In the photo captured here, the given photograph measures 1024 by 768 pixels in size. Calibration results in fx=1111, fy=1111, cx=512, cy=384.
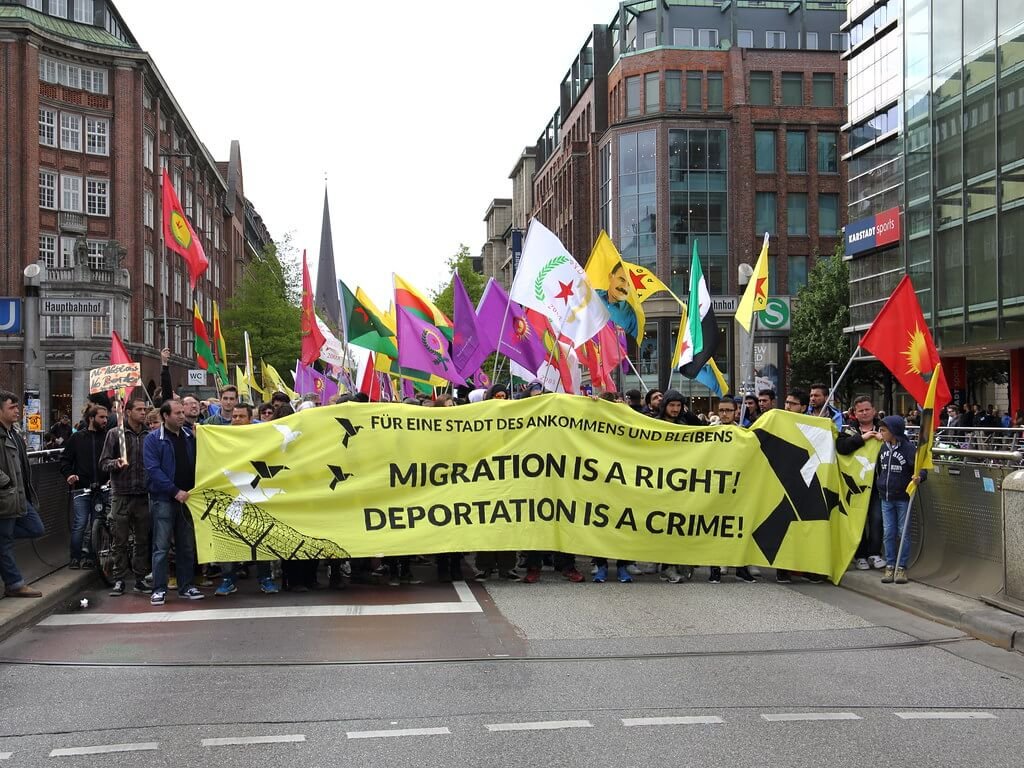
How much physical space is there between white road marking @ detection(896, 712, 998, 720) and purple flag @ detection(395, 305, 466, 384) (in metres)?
9.88

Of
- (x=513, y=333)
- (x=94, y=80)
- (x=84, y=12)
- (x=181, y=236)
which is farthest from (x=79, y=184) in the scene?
(x=513, y=333)

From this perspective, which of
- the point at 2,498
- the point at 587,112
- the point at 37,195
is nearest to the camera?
the point at 2,498

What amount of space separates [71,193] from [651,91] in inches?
1193

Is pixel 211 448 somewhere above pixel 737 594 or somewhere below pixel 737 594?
above

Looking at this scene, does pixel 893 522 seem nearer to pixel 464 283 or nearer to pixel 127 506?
pixel 127 506

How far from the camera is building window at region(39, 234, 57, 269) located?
168 feet

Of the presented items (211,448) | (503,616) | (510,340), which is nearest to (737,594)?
(503,616)

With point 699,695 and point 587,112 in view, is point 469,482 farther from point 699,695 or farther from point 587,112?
point 587,112

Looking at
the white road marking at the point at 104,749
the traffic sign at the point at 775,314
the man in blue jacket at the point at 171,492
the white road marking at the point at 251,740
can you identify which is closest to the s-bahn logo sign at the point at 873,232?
the traffic sign at the point at 775,314

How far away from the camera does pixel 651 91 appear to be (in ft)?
199

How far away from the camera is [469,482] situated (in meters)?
10.9

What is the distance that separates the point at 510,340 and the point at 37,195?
41348mm

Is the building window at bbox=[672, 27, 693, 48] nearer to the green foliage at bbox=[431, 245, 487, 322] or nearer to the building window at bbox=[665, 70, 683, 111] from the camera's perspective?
the building window at bbox=[665, 70, 683, 111]

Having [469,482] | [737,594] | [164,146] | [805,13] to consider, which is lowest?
[737,594]
